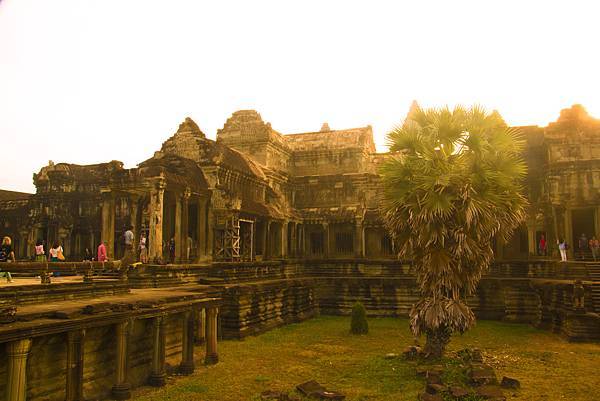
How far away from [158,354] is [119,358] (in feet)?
4.44

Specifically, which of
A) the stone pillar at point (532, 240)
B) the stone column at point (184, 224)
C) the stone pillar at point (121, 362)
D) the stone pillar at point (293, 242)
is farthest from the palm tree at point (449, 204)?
the stone pillar at point (293, 242)

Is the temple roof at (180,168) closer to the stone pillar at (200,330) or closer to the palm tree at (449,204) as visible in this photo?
the stone pillar at (200,330)

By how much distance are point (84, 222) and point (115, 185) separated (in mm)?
13592

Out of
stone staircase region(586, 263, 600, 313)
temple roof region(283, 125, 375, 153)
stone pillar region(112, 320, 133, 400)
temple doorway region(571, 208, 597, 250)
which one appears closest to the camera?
stone pillar region(112, 320, 133, 400)

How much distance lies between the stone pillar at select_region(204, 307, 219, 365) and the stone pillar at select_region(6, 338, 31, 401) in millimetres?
5947

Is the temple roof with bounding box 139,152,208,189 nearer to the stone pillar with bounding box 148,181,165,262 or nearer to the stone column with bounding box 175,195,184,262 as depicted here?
the stone column with bounding box 175,195,184,262

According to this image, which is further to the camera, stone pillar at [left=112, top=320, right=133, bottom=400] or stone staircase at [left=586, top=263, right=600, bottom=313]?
stone staircase at [left=586, top=263, right=600, bottom=313]

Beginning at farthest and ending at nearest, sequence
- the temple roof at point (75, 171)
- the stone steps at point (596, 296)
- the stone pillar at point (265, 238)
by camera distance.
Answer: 1. the temple roof at point (75, 171)
2. the stone pillar at point (265, 238)
3. the stone steps at point (596, 296)

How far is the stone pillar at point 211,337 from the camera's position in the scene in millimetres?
13414

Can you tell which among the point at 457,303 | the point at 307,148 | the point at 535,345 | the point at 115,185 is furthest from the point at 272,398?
the point at 307,148

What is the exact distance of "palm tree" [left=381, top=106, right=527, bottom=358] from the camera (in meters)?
13.3

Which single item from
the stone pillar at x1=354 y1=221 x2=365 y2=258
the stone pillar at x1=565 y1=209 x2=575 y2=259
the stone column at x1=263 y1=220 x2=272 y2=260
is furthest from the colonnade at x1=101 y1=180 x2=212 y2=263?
the stone pillar at x1=565 y1=209 x2=575 y2=259

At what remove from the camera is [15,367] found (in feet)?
24.9

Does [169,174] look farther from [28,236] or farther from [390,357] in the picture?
[28,236]
